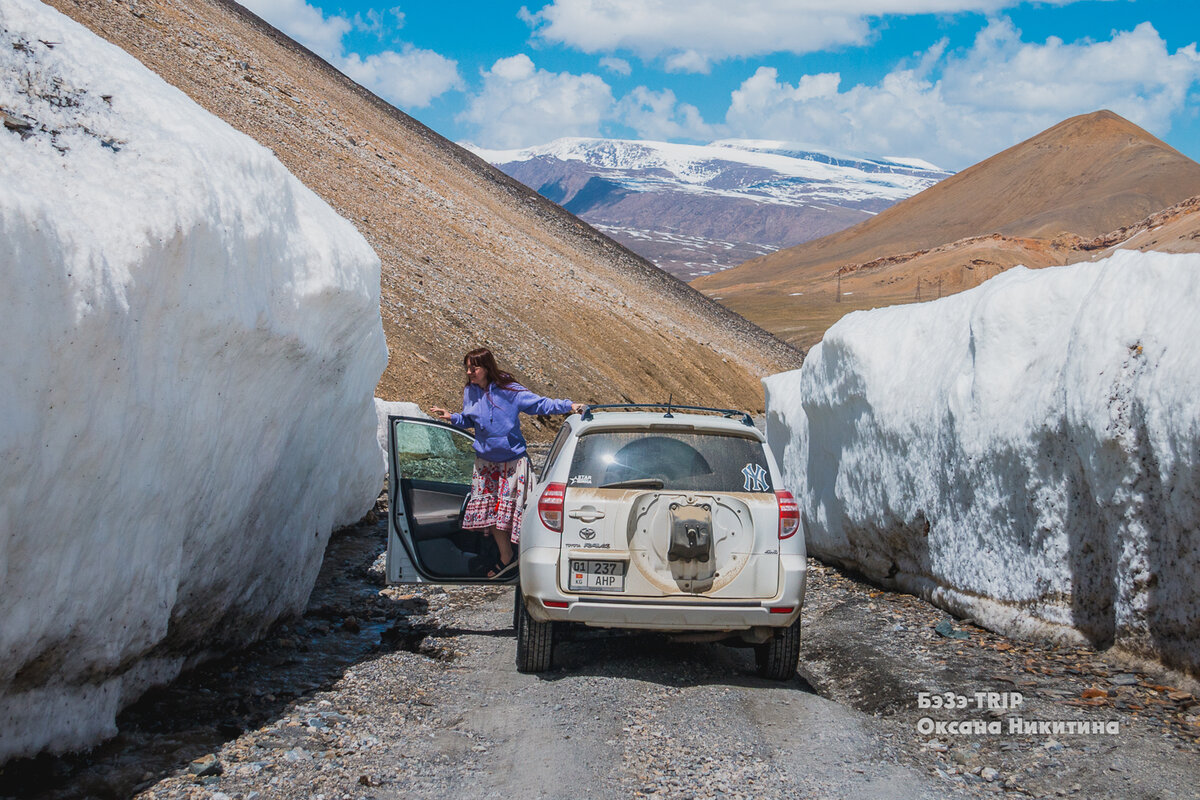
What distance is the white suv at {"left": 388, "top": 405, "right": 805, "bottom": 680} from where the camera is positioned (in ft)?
18.4

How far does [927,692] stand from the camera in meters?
5.70

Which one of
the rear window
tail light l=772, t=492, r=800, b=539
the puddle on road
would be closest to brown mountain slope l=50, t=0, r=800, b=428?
the puddle on road

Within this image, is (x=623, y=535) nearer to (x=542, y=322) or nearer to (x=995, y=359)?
(x=995, y=359)

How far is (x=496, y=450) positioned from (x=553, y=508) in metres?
1.43

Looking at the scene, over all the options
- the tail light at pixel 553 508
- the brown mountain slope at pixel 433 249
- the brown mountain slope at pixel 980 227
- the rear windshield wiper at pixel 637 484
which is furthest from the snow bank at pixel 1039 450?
the brown mountain slope at pixel 980 227

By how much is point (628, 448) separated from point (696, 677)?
1.47 meters

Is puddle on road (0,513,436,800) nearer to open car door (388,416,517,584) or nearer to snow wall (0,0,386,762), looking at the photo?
snow wall (0,0,386,762)

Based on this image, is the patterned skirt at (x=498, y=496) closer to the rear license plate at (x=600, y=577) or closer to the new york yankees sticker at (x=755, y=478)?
the rear license plate at (x=600, y=577)

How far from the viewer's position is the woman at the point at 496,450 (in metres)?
7.03

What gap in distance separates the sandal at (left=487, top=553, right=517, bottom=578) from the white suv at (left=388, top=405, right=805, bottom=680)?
90 cm

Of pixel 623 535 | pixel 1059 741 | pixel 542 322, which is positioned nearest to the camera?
pixel 1059 741

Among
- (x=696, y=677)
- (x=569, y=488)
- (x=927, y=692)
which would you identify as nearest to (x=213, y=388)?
(x=569, y=488)

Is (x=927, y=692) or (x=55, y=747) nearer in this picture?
(x=55, y=747)

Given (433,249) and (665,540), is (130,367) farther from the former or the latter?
(433,249)
